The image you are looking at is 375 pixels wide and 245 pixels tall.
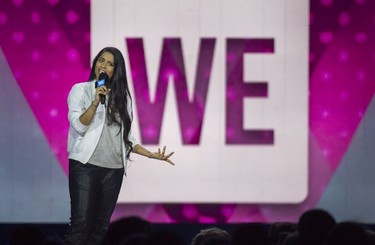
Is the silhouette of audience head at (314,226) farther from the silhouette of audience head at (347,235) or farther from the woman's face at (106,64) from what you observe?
the woman's face at (106,64)

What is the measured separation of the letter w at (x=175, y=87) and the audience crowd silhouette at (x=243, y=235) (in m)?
2.69

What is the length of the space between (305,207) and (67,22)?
6.60 feet

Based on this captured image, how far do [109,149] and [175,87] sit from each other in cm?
211

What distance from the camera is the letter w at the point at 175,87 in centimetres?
607

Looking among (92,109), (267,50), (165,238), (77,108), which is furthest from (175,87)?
(165,238)

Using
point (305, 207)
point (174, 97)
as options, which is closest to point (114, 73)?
point (174, 97)

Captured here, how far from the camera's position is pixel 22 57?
6094mm

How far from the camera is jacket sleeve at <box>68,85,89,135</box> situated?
3.98 m

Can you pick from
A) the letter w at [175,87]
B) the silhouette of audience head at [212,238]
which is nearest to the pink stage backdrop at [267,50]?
the letter w at [175,87]

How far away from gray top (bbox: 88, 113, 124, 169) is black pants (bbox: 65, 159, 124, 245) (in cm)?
3

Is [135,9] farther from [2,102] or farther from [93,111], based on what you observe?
[93,111]

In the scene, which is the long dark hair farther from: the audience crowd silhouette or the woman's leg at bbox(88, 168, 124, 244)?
the audience crowd silhouette

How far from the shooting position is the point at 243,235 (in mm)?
3027

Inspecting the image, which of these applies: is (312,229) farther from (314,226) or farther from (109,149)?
(109,149)
